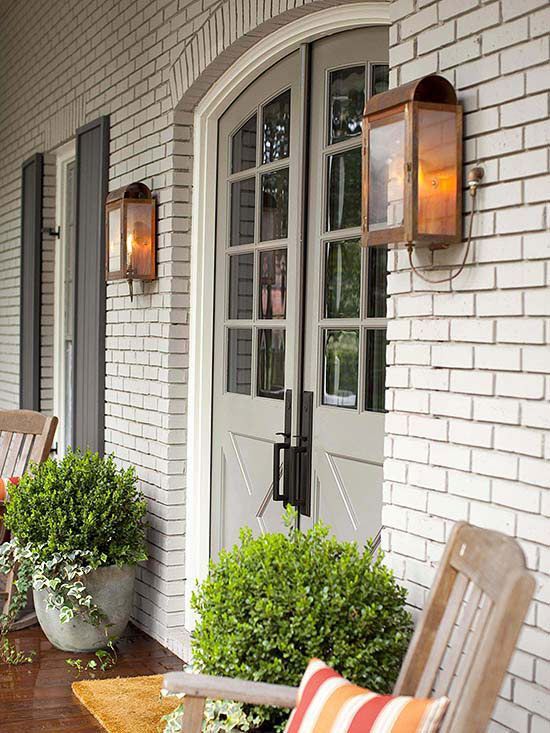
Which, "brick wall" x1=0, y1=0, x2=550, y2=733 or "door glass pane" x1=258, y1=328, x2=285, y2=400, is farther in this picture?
"door glass pane" x1=258, y1=328, x2=285, y2=400

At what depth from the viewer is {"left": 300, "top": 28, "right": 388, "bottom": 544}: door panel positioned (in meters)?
3.50

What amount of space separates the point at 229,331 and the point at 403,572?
177cm

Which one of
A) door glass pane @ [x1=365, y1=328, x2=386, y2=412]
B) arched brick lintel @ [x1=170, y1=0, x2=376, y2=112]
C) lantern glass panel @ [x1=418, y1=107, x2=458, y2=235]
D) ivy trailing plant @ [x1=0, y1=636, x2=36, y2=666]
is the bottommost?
ivy trailing plant @ [x1=0, y1=636, x2=36, y2=666]

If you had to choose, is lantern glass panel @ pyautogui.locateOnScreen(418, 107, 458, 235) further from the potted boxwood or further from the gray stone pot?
the gray stone pot

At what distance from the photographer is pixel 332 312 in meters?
3.75

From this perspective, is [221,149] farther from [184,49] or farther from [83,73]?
[83,73]

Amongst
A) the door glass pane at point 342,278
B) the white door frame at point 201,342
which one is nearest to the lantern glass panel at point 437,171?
the door glass pane at point 342,278

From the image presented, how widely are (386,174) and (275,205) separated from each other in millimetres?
1345

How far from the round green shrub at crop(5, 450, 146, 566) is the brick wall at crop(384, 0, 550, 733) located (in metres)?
1.65

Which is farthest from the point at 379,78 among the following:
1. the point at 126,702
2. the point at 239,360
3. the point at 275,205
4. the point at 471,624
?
the point at 126,702

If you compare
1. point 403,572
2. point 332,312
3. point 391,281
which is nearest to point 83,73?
point 332,312

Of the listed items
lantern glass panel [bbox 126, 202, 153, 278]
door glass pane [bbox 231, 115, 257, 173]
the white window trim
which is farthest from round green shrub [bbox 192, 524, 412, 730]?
the white window trim

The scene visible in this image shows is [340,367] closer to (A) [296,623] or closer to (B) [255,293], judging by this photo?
(B) [255,293]

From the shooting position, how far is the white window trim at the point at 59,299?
6820mm
